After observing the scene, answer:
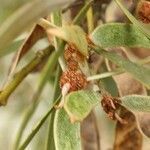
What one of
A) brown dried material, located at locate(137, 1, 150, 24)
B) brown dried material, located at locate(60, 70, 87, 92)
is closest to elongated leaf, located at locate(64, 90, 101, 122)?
brown dried material, located at locate(60, 70, 87, 92)

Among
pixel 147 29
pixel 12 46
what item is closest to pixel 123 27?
pixel 147 29

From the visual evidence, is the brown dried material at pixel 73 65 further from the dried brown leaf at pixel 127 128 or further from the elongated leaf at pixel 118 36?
the dried brown leaf at pixel 127 128

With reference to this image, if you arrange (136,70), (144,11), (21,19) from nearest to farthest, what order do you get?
(21,19) < (136,70) < (144,11)

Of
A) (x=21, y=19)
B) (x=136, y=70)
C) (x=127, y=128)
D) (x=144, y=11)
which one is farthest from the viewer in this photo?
(x=127, y=128)

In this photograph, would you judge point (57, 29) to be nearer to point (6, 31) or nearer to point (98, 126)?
point (6, 31)

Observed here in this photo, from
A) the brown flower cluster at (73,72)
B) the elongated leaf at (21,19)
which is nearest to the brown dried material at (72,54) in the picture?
the brown flower cluster at (73,72)

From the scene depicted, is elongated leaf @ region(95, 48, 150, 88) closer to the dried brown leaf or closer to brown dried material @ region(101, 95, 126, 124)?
brown dried material @ region(101, 95, 126, 124)

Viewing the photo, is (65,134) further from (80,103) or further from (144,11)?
(144,11)

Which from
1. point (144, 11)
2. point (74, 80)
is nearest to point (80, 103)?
point (74, 80)
